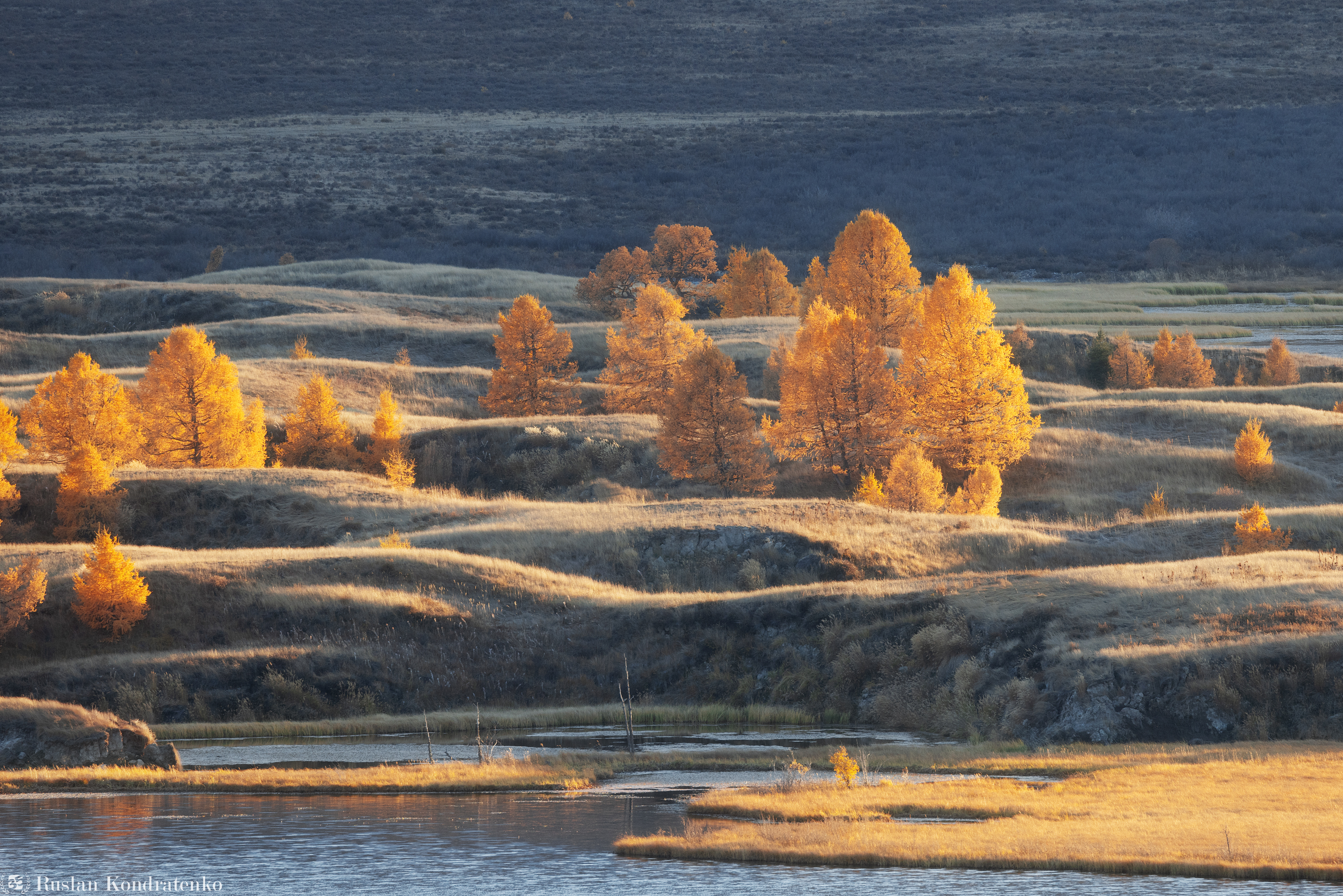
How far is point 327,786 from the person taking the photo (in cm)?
2736

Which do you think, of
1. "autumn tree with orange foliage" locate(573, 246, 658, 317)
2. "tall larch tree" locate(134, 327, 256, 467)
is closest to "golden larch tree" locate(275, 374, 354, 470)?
"tall larch tree" locate(134, 327, 256, 467)

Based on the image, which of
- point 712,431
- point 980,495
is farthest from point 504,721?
point 980,495

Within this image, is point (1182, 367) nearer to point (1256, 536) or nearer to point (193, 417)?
point (1256, 536)

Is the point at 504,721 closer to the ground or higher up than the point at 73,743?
closer to the ground

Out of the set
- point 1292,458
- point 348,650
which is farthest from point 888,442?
point 348,650

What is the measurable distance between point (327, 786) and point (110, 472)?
2781 cm

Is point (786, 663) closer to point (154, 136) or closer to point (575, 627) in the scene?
point (575, 627)

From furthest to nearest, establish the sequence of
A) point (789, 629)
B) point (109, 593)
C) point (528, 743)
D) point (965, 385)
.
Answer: point (965, 385), point (789, 629), point (109, 593), point (528, 743)

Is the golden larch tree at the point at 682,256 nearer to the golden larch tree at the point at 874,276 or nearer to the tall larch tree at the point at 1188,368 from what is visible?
the golden larch tree at the point at 874,276

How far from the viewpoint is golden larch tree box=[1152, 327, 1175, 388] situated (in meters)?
83.6

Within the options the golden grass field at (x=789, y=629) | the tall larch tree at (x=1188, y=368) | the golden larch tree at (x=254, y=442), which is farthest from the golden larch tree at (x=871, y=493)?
the tall larch tree at (x=1188, y=368)

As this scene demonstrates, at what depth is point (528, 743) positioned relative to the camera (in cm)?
3350

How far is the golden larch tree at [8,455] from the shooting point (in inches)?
1970

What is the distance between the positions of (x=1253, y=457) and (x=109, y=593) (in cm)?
4201
